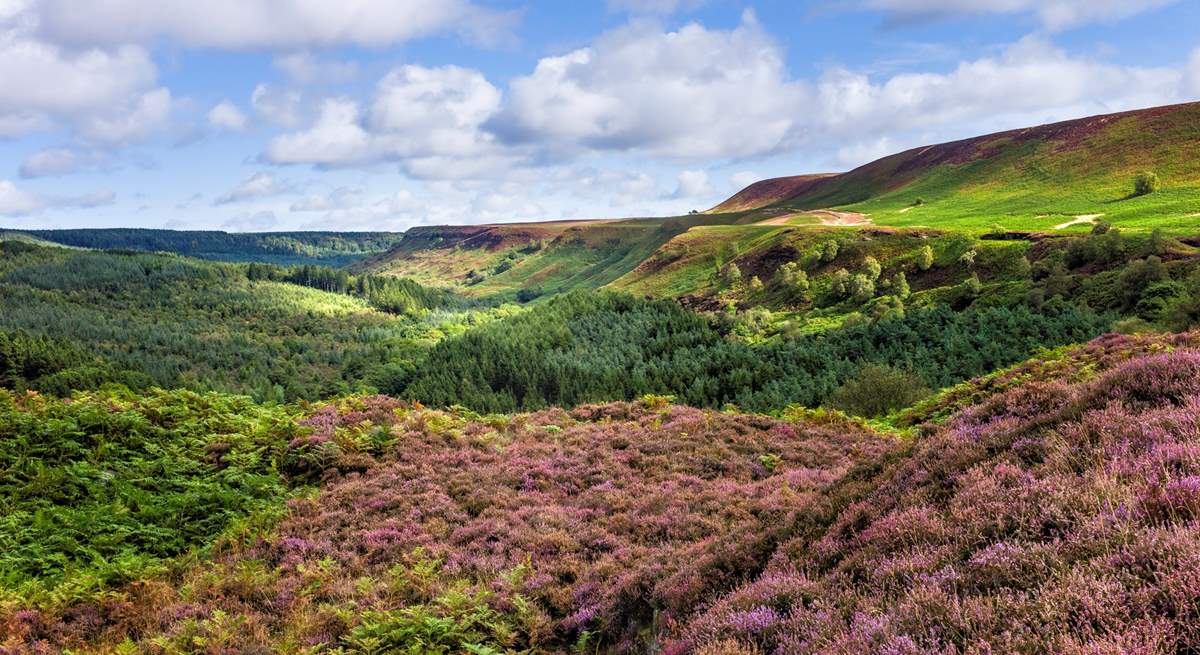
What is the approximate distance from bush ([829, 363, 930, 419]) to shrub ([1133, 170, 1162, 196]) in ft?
281

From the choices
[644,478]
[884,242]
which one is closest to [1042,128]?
[884,242]

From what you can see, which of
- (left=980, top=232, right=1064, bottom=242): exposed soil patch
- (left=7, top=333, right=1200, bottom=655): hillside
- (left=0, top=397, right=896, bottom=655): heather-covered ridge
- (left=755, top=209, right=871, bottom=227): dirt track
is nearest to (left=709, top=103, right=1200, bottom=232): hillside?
(left=755, top=209, right=871, bottom=227): dirt track

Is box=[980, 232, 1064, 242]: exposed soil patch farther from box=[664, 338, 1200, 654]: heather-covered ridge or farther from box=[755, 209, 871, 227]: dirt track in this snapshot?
box=[664, 338, 1200, 654]: heather-covered ridge

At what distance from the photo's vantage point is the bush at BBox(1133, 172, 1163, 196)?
90375mm

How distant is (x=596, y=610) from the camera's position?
9547mm

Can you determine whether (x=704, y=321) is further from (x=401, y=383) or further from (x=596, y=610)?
(x=596, y=610)

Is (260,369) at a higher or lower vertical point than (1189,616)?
lower

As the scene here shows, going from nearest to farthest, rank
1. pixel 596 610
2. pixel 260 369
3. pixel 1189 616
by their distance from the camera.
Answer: pixel 1189 616, pixel 596 610, pixel 260 369

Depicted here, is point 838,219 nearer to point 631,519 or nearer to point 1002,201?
A: point 1002,201

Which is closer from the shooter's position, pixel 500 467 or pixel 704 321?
pixel 500 467

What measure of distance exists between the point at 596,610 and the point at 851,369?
53581 mm

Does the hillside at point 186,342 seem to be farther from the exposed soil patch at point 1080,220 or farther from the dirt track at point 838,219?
the exposed soil patch at point 1080,220

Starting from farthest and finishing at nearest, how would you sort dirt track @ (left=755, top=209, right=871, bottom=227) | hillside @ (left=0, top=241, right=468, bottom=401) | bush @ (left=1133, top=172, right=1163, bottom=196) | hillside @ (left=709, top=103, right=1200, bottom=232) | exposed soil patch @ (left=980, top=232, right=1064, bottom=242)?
1. dirt track @ (left=755, top=209, right=871, bottom=227)
2. bush @ (left=1133, top=172, right=1163, bottom=196)
3. hillside @ (left=709, top=103, right=1200, bottom=232)
4. hillside @ (left=0, top=241, right=468, bottom=401)
5. exposed soil patch @ (left=980, top=232, right=1064, bottom=242)

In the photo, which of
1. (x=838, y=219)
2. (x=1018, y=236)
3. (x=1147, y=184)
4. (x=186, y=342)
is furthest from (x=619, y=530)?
(x=186, y=342)
